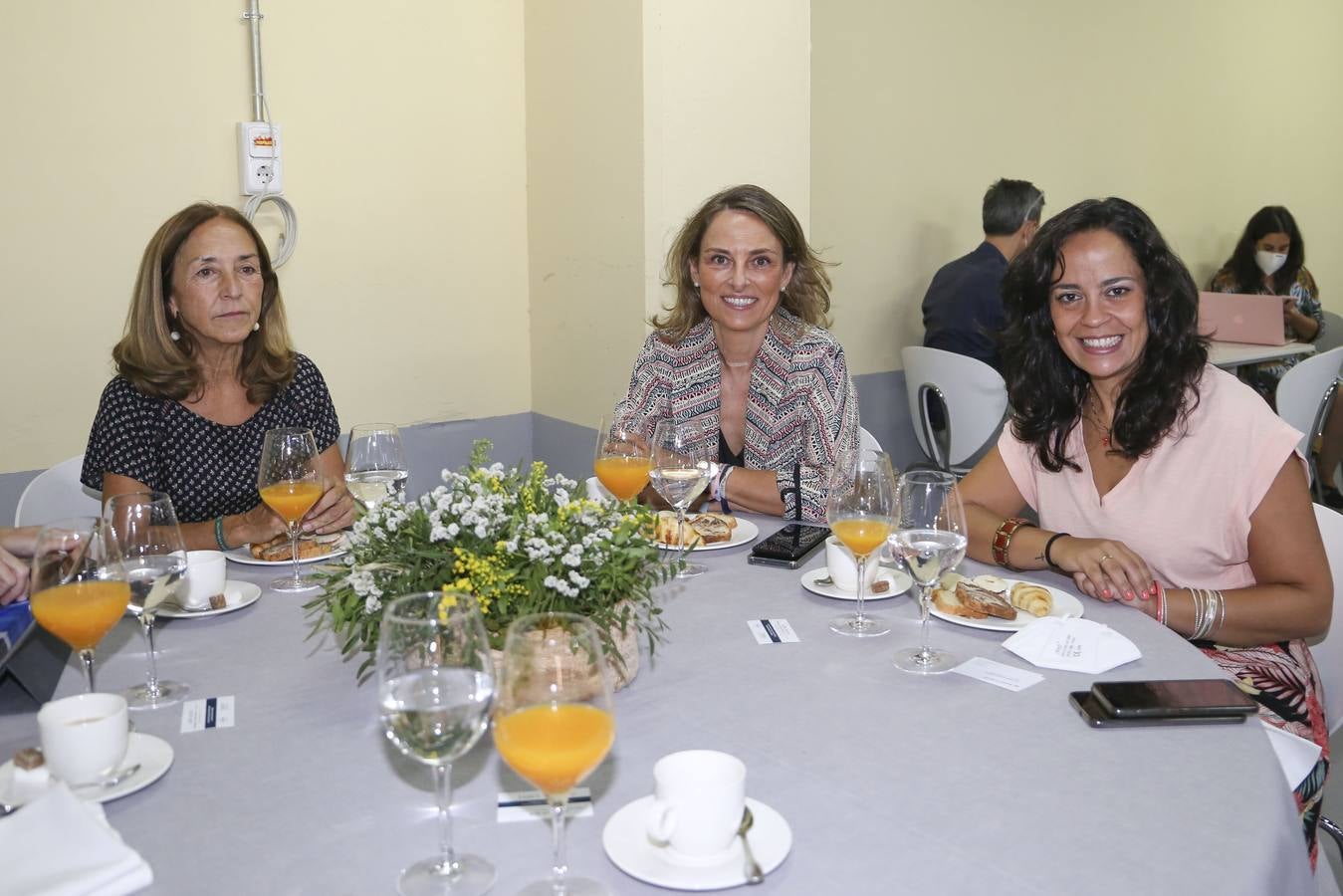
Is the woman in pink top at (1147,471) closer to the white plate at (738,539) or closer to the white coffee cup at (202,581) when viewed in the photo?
the white plate at (738,539)

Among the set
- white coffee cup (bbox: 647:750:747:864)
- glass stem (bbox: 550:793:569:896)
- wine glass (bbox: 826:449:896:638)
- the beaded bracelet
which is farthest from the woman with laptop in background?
glass stem (bbox: 550:793:569:896)

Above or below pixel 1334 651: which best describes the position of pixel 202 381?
above

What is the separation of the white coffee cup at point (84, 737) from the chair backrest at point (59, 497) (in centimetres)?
130

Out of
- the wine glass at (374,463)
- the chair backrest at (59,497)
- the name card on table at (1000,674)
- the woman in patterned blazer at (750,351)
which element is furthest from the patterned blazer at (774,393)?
the chair backrest at (59,497)

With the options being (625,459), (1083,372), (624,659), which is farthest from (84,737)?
(1083,372)

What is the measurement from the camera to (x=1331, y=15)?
7383 mm

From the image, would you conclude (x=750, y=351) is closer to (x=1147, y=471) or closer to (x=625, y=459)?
(x=625, y=459)

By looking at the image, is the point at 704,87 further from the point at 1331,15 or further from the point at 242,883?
the point at 1331,15

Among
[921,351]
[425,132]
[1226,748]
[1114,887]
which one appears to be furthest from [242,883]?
[921,351]

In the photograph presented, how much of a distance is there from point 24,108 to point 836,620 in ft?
8.51

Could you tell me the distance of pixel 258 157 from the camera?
321 cm

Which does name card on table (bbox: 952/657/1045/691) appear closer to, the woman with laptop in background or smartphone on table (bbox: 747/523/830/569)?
smartphone on table (bbox: 747/523/830/569)

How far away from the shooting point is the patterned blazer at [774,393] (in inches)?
99.2

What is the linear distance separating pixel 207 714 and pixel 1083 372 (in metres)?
1.67
